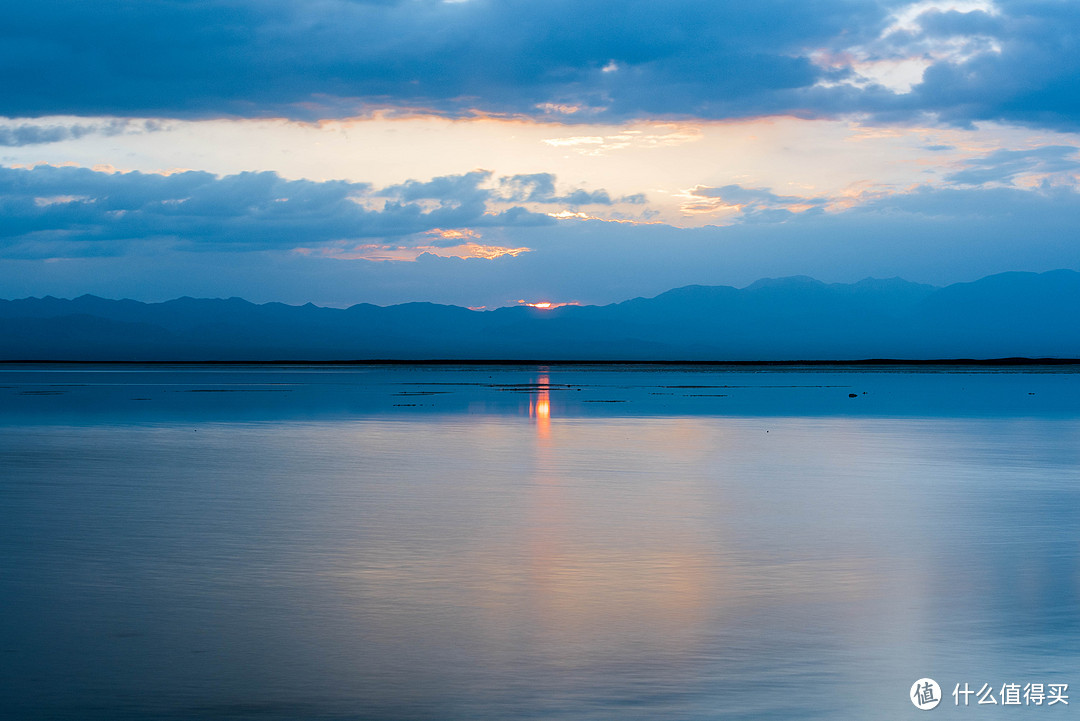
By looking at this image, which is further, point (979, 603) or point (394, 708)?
point (979, 603)

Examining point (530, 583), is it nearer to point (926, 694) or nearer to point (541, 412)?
point (926, 694)

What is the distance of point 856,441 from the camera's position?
96.5 ft

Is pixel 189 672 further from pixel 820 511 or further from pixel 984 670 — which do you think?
pixel 820 511

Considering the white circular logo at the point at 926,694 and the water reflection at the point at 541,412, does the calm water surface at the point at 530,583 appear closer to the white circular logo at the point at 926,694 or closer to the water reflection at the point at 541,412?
the white circular logo at the point at 926,694

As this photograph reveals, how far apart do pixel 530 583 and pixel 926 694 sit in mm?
4581

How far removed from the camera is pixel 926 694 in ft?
26.4

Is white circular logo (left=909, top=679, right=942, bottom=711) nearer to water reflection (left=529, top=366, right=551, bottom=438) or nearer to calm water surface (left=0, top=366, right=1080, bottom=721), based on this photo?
calm water surface (left=0, top=366, right=1080, bottom=721)

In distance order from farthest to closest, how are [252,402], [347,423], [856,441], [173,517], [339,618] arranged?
[252,402] < [347,423] < [856,441] < [173,517] < [339,618]

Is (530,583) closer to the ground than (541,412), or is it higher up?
higher up

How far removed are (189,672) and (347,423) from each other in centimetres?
2778

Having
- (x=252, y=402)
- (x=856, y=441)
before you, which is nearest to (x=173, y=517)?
(x=856, y=441)

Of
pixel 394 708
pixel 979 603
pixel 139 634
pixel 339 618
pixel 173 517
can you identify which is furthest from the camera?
pixel 173 517

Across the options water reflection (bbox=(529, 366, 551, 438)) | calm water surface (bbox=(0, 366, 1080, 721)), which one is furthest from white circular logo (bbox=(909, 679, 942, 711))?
water reflection (bbox=(529, 366, 551, 438))

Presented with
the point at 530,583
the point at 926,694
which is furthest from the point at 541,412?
the point at 926,694
